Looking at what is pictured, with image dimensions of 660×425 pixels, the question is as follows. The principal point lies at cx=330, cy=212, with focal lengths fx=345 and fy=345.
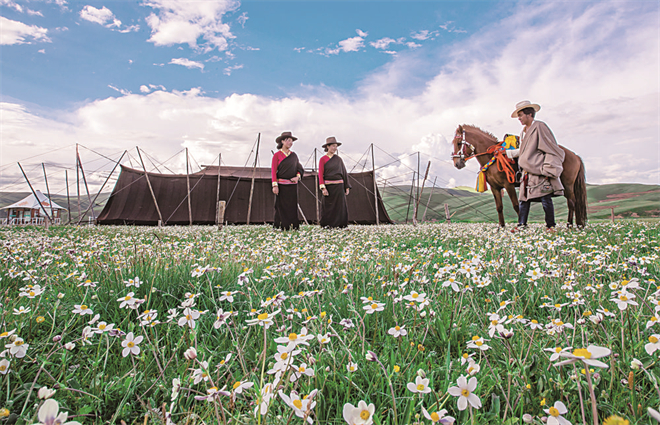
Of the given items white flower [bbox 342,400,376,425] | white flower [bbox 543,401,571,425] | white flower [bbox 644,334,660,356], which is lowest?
white flower [bbox 543,401,571,425]

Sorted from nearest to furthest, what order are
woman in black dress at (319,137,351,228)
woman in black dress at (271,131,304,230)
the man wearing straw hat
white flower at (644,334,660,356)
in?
1. white flower at (644,334,660,356)
2. the man wearing straw hat
3. woman in black dress at (271,131,304,230)
4. woman in black dress at (319,137,351,228)

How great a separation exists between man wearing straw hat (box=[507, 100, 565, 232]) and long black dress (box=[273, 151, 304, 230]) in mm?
5950

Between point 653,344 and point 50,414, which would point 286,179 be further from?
point 50,414

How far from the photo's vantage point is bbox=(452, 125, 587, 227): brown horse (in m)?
8.28

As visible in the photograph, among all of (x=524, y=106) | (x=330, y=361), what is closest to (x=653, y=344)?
(x=330, y=361)

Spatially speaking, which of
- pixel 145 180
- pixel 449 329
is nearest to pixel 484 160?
pixel 449 329

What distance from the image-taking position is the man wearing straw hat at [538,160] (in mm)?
7453

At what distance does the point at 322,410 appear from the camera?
4.58ft

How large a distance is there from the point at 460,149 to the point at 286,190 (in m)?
5.43

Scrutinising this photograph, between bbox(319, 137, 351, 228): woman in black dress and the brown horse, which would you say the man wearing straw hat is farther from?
bbox(319, 137, 351, 228): woman in black dress

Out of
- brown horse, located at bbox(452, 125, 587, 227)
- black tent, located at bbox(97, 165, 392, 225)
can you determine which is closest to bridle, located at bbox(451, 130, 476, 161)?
brown horse, located at bbox(452, 125, 587, 227)

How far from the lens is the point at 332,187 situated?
10.5 m

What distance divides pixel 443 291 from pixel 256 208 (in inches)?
645

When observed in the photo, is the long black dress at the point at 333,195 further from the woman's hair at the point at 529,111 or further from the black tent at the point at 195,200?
the black tent at the point at 195,200
